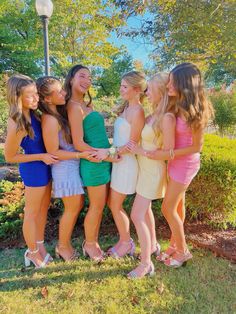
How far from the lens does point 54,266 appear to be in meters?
3.05

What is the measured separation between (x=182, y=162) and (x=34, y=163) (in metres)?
1.33

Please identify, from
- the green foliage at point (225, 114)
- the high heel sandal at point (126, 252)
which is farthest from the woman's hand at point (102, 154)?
the green foliage at point (225, 114)

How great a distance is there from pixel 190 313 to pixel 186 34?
3.65 meters

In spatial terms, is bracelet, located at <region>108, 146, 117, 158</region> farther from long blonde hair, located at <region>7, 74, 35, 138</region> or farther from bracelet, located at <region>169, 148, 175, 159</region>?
long blonde hair, located at <region>7, 74, 35, 138</region>

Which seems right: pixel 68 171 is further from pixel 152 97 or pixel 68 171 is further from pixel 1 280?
pixel 1 280

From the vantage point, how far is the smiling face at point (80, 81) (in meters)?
2.78

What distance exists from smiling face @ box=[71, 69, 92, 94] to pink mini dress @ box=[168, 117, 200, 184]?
90 cm

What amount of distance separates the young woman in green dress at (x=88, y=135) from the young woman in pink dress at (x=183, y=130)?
1.57 feet

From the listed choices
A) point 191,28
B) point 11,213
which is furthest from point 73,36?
point 11,213

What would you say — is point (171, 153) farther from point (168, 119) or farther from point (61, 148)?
point (61, 148)

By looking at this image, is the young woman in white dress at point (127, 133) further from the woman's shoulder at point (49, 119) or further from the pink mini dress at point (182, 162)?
the woman's shoulder at point (49, 119)

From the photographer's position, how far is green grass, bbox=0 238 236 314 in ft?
8.13

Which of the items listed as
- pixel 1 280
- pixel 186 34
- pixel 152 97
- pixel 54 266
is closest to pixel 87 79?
pixel 152 97

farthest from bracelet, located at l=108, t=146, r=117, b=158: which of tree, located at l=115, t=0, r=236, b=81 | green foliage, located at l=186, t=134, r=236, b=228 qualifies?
tree, located at l=115, t=0, r=236, b=81
